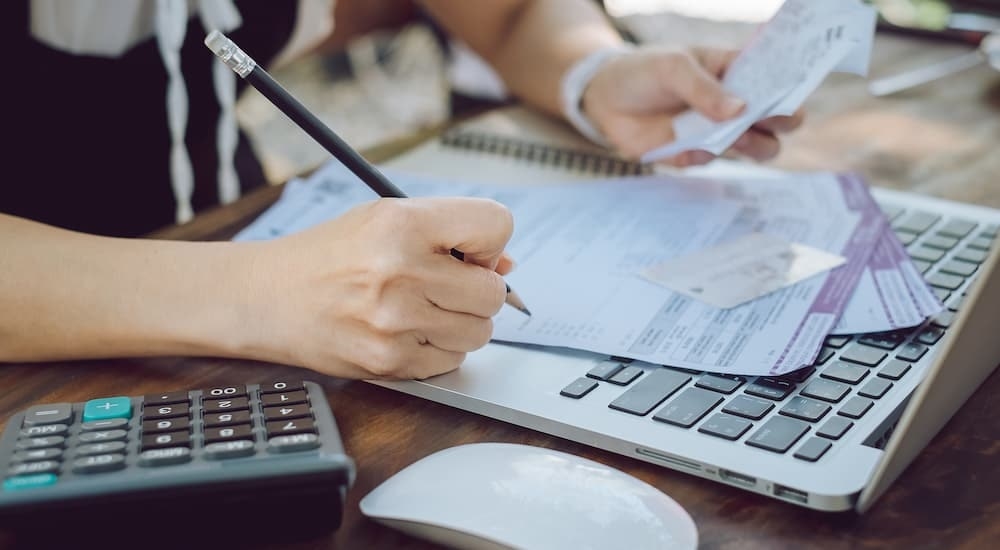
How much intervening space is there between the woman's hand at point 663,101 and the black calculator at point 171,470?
1.71 feet

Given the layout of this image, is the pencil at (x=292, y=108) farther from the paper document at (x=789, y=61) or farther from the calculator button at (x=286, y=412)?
the paper document at (x=789, y=61)

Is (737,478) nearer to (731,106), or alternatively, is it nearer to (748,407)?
(748,407)

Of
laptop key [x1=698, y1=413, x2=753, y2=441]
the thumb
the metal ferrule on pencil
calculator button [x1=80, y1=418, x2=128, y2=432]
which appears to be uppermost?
the metal ferrule on pencil

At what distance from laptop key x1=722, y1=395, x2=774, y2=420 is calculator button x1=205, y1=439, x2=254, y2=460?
10.2 inches

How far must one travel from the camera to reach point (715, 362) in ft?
2.03

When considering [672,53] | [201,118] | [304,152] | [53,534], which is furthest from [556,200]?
[304,152]

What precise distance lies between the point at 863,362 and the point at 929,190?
0.39 meters

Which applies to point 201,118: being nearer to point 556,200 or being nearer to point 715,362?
point 556,200

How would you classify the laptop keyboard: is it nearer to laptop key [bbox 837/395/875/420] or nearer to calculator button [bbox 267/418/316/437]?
laptop key [bbox 837/395/875/420]

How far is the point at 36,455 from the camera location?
19.1 inches

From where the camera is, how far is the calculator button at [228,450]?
0.49 m

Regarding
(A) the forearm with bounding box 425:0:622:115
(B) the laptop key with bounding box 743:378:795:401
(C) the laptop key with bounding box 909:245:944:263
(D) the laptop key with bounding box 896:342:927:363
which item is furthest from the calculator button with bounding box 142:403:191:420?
(A) the forearm with bounding box 425:0:622:115

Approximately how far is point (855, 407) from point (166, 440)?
367 mm

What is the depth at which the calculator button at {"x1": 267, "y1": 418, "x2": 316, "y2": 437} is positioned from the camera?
510 mm
